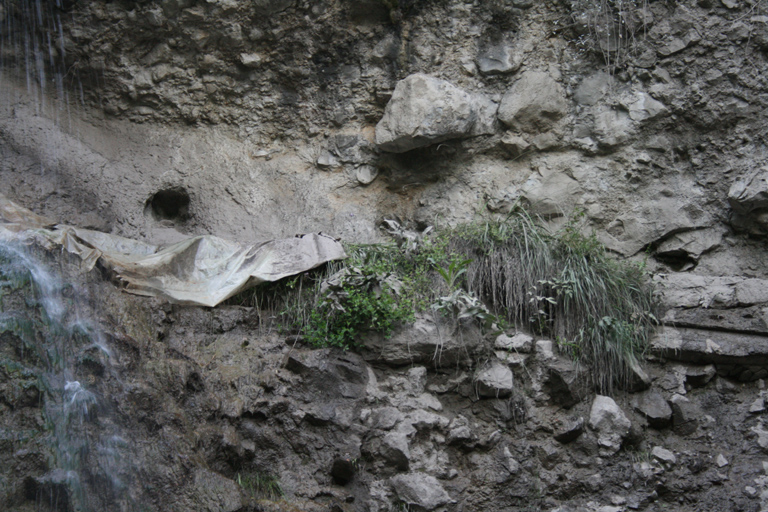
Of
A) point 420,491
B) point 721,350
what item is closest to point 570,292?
point 721,350

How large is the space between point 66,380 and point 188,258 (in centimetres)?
134

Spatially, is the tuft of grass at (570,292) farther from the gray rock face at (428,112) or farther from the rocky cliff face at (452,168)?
the gray rock face at (428,112)

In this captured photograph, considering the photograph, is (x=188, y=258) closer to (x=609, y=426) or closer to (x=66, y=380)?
(x=66, y=380)

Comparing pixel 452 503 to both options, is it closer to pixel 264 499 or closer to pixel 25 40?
pixel 264 499

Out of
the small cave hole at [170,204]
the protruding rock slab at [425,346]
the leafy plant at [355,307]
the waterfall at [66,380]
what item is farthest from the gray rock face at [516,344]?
the small cave hole at [170,204]

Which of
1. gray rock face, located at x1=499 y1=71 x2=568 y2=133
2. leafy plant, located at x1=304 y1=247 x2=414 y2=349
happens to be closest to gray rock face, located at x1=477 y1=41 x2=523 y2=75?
gray rock face, located at x1=499 y1=71 x2=568 y2=133

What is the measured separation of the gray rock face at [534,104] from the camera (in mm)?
5270

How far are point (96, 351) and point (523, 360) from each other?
8.49 feet

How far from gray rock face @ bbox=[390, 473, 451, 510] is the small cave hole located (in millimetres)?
3024

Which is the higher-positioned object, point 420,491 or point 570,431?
point 570,431

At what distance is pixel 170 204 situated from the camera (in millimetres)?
5523

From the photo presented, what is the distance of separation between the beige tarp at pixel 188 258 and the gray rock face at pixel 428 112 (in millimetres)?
1283

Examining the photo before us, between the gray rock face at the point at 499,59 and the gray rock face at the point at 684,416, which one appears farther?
the gray rock face at the point at 499,59

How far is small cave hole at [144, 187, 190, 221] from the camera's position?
541cm
